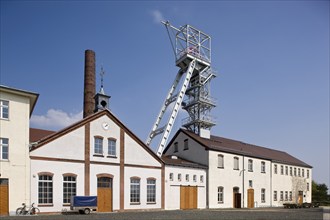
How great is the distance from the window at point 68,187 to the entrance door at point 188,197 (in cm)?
1169

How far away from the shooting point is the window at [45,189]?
77.9 feet

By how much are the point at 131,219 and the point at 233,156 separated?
22.2 metres

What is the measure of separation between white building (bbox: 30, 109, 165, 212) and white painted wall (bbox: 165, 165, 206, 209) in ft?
2.63

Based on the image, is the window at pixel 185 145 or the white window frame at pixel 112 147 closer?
the white window frame at pixel 112 147

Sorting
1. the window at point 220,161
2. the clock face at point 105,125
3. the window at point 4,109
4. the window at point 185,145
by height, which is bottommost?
the window at point 220,161

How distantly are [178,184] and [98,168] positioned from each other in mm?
9263

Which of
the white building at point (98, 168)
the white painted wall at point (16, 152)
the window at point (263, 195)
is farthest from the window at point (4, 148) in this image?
the window at point (263, 195)

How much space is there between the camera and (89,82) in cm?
3644

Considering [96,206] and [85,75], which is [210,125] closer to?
[85,75]

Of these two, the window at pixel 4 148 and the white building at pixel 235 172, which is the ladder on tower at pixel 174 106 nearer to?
the white building at pixel 235 172

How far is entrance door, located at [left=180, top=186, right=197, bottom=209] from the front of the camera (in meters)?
33.1

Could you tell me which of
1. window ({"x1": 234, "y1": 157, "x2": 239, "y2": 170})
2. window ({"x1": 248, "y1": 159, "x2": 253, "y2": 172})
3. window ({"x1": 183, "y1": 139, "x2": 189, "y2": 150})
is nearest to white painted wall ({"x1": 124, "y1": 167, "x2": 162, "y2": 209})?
window ({"x1": 183, "y1": 139, "x2": 189, "y2": 150})

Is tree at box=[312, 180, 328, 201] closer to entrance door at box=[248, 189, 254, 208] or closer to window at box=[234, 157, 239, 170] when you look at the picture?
entrance door at box=[248, 189, 254, 208]

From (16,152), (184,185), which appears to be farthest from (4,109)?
(184,185)
